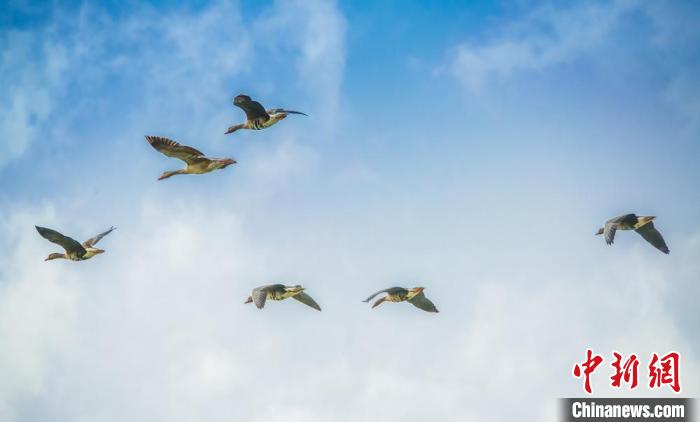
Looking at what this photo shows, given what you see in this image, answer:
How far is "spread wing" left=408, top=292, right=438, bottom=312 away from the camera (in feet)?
82.1

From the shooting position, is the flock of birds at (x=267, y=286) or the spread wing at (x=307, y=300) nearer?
the flock of birds at (x=267, y=286)

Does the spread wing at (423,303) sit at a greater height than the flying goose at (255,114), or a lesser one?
lesser

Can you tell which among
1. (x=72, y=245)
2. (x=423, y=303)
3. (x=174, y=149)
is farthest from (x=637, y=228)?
(x=72, y=245)

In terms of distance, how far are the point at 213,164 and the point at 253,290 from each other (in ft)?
11.0

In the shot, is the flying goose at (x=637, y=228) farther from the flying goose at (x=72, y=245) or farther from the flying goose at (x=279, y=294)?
the flying goose at (x=72, y=245)

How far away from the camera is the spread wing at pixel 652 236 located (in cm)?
2391

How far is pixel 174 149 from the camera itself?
22.2 meters

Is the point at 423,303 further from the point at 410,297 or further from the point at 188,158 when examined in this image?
the point at 188,158

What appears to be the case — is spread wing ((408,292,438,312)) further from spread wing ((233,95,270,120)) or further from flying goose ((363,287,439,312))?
spread wing ((233,95,270,120))

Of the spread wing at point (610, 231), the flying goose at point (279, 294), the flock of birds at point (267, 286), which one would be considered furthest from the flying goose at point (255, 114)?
the spread wing at point (610, 231)

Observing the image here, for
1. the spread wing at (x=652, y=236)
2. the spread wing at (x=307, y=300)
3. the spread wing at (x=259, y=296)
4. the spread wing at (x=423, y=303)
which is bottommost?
the spread wing at (x=259, y=296)

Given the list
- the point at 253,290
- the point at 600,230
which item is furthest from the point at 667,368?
the point at 253,290

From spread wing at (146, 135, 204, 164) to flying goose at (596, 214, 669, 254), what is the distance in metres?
10.0

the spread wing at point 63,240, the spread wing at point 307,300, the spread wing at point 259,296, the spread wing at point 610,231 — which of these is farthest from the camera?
the spread wing at point 307,300
